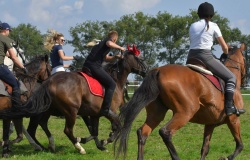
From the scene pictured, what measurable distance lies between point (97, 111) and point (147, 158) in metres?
1.67

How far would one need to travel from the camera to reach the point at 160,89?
7895mm

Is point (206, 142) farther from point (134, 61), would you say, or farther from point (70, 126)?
point (134, 61)

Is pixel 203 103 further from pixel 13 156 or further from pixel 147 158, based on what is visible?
pixel 13 156

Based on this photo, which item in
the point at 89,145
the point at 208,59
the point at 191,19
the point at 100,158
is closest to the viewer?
the point at 208,59

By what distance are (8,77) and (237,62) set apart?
16.1 ft

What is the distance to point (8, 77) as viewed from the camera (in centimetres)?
998

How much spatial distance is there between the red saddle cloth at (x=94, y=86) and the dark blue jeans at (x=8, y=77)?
1556 mm

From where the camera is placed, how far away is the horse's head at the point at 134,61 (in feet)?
38.3

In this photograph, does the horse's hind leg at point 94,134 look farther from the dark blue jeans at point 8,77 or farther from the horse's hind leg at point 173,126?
the horse's hind leg at point 173,126

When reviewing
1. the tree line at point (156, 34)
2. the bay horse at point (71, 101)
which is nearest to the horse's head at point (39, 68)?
the bay horse at point (71, 101)

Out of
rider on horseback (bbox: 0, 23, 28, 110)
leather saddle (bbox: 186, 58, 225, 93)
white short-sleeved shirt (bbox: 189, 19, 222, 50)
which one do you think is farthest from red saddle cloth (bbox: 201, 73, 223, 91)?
rider on horseback (bbox: 0, 23, 28, 110)

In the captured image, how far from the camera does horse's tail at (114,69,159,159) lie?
312 inches

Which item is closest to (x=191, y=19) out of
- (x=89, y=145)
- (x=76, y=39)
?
(x=76, y=39)

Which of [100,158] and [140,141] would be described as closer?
[140,141]
